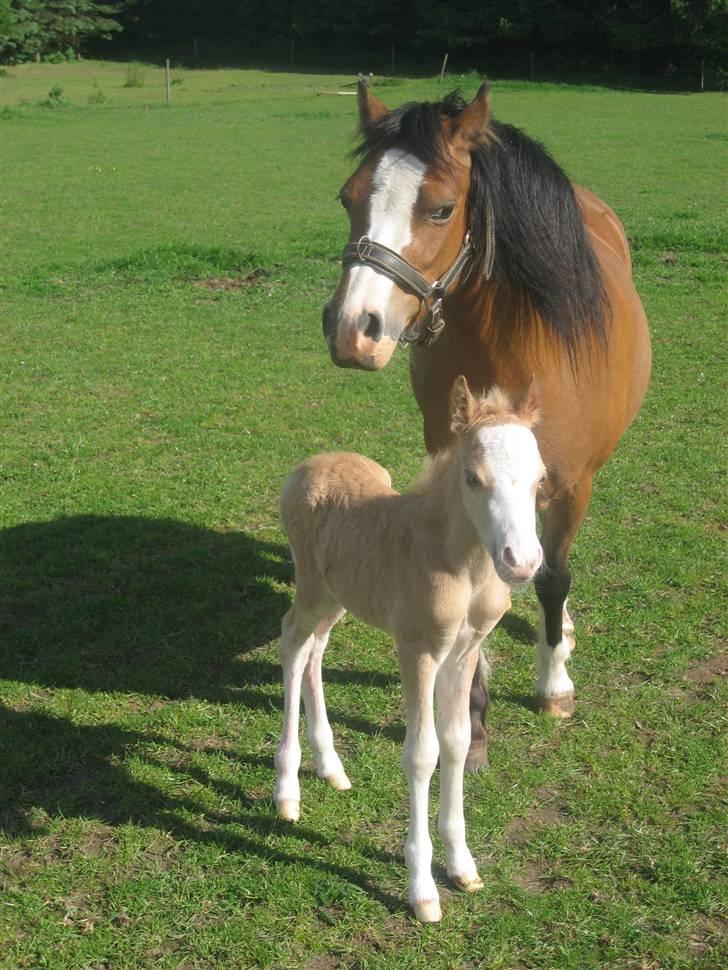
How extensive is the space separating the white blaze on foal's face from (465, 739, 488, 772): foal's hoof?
4.75ft

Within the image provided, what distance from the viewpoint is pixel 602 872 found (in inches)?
131

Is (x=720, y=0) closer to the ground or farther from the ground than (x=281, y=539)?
farther from the ground

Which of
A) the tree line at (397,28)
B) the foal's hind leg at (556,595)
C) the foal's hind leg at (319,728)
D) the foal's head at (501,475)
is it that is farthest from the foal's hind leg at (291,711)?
the tree line at (397,28)

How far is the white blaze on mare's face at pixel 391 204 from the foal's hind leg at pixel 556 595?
1.44 metres

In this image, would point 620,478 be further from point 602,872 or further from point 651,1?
point 651,1

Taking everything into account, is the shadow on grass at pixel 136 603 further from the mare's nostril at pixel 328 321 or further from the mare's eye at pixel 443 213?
the mare's eye at pixel 443 213

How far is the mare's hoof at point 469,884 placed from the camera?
128 inches

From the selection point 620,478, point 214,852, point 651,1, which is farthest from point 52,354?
point 651,1

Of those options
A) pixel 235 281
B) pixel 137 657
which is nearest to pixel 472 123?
pixel 137 657

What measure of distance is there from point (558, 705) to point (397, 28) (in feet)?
173

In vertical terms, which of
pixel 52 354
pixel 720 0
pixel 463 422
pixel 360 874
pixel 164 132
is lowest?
pixel 360 874

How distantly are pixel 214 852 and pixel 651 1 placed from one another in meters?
44.3

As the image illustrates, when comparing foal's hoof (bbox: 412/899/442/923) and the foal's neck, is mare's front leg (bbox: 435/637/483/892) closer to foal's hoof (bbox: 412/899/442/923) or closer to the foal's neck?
foal's hoof (bbox: 412/899/442/923)

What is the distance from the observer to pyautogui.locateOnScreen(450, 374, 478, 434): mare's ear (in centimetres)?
280
